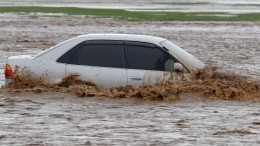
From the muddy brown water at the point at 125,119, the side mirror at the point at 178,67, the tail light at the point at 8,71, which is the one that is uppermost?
the side mirror at the point at 178,67

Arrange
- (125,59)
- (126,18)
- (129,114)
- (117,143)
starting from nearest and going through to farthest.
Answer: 1. (117,143)
2. (129,114)
3. (125,59)
4. (126,18)

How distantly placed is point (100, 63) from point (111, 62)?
0.63ft

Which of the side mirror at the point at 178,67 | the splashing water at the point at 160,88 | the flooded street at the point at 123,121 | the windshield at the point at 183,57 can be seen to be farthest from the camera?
the windshield at the point at 183,57

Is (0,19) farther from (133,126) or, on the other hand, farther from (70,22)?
(133,126)

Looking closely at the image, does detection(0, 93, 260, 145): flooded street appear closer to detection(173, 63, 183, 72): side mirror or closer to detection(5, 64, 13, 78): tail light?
detection(5, 64, 13, 78): tail light

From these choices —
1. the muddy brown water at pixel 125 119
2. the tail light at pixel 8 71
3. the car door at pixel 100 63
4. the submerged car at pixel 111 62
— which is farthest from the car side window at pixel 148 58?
the tail light at pixel 8 71

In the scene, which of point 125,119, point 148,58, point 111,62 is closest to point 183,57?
point 148,58

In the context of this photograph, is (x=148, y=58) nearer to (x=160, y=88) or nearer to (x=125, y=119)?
(x=160, y=88)

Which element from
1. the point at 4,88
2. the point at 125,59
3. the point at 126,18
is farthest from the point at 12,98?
the point at 126,18

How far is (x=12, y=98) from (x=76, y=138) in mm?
4059

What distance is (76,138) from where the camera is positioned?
11.1 meters

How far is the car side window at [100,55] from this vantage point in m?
14.4

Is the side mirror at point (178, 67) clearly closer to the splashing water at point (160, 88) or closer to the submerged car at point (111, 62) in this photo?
the submerged car at point (111, 62)

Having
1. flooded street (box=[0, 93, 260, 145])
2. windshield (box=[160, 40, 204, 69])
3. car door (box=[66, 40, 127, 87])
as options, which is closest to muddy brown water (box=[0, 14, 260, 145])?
flooded street (box=[0, 93, 260, 145])
